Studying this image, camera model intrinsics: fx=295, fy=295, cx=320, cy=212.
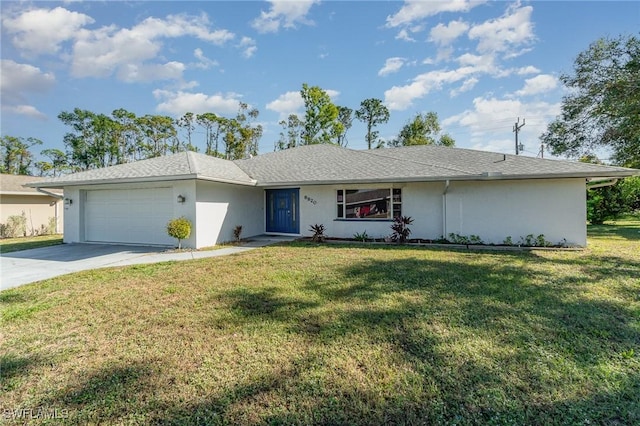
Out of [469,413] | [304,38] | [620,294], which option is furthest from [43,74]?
[620,294]

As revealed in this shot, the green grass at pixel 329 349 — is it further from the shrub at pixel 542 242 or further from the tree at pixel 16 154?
the tree at pixel 16 154

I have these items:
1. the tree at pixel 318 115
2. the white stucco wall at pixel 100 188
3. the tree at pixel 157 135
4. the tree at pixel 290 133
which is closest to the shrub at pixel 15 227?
the white stucco wall at pixel 100 188

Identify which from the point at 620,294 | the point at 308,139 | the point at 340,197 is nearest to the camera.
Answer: the point at 620,294

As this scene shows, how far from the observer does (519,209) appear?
34.1 ft

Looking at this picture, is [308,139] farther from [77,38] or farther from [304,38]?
[77,38]

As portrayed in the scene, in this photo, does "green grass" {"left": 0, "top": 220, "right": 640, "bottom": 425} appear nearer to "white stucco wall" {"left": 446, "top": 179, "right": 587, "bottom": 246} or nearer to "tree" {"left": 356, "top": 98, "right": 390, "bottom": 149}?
"white stucco wall" {"left": 446, "top": 179, "right": 587, "bottom": 246}

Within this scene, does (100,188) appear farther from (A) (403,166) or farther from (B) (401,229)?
(A) (403,166)

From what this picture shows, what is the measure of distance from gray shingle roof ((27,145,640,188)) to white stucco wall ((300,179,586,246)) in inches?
26.1

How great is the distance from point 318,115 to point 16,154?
3535cm

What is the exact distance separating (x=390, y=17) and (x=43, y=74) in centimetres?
1522

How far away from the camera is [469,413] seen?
245 cm

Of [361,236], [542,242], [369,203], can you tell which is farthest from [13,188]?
[542,242]

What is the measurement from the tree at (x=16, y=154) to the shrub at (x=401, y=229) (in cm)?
4412

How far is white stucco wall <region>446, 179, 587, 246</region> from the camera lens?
32.6 ft
